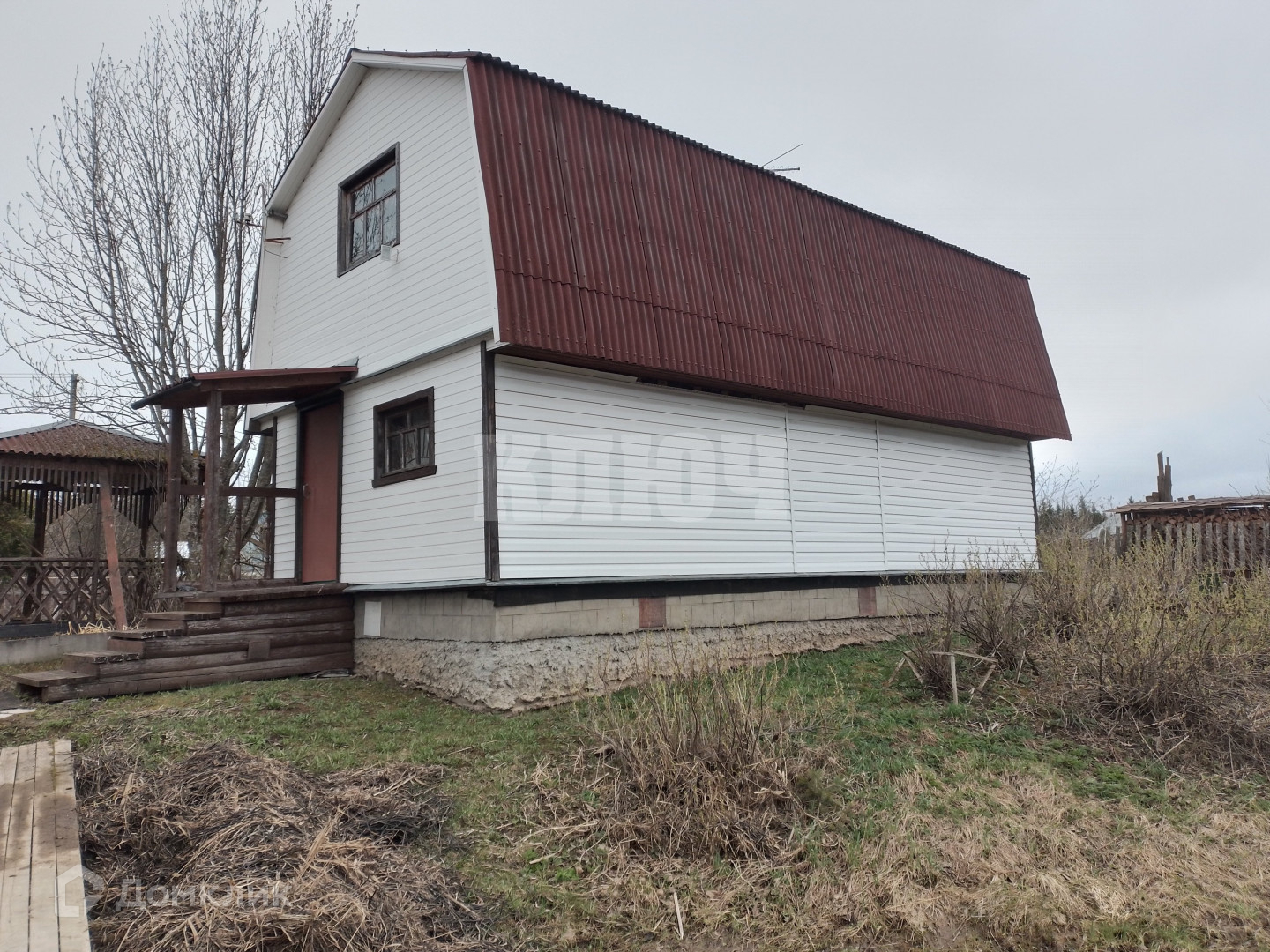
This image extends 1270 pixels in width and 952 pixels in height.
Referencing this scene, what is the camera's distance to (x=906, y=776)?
6.22 m

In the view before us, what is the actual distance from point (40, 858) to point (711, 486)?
23.1 ft

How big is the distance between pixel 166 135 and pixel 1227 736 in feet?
56.9

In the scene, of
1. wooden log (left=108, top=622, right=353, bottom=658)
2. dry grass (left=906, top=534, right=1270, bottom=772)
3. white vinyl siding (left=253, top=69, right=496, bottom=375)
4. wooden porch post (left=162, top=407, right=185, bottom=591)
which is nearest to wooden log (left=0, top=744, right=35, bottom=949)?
wooden log (left=108, top=622, right=353, bottom=658)

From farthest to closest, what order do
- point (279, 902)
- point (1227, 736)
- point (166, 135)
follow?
point (166, 135), point (1227, 736), point (279, 902)

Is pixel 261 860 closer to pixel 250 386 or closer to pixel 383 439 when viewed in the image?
pixel 383 439

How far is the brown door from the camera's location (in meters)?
10.6

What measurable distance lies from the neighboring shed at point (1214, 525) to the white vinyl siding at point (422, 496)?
32.6 feet

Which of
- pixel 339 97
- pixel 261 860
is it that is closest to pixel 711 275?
pixel 339 97

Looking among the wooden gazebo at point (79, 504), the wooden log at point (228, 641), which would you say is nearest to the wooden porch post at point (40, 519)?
the wooden gazebo at point (79, 504)

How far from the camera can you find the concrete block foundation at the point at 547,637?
26.5 ft

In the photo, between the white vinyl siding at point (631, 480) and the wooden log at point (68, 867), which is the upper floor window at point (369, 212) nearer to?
the white vinyl siding at point (631, 480)

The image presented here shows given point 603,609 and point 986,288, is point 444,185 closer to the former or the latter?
point 603,609

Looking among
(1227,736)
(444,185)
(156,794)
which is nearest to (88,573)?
(444,185)

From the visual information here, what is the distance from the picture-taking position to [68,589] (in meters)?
13.5
